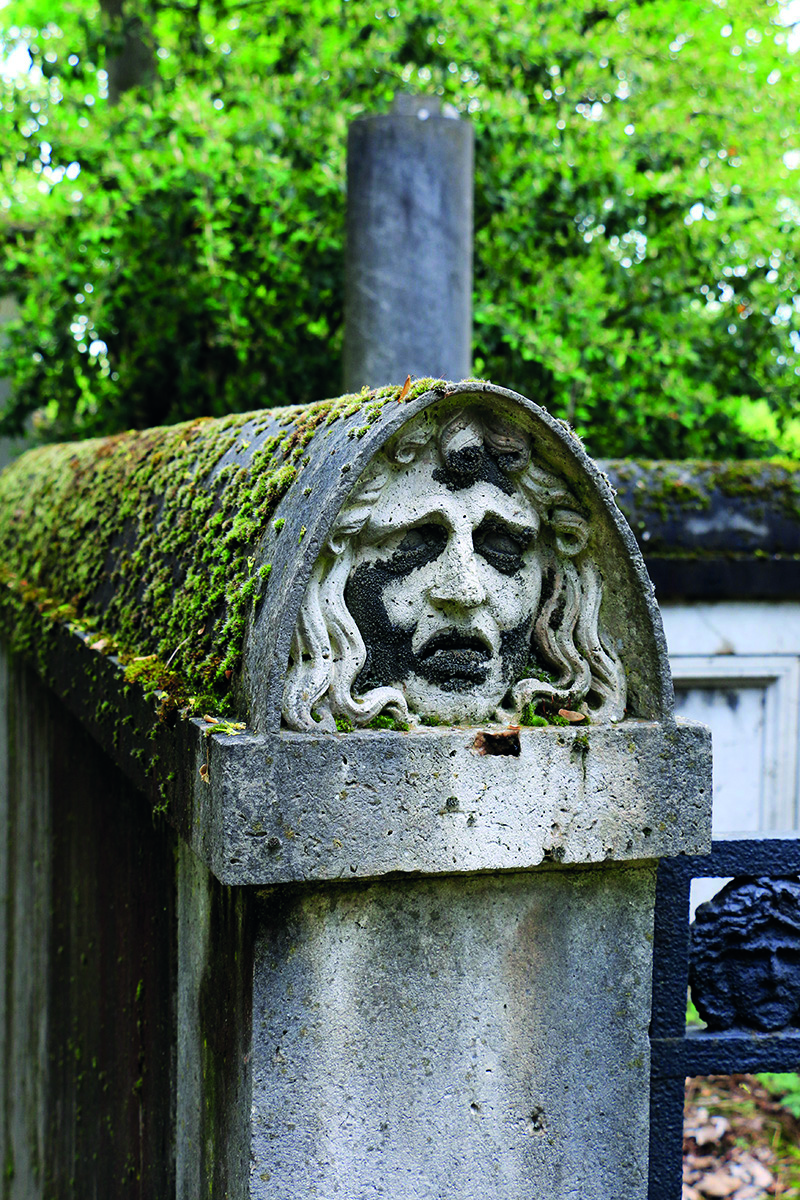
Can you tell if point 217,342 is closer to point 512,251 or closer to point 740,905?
point 512,251

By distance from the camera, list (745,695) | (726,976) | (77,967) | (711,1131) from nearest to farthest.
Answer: (726,976)
(77,967)
(745,695)
(711,1131)

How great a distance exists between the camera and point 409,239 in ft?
15.9

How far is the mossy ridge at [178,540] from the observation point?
1874 millimetres

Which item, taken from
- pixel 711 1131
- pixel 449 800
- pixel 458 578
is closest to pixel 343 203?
pixel 711 1131

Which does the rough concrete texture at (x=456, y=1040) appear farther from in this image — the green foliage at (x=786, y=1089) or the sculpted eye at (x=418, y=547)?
the green foliage at (x=786, y=1089)

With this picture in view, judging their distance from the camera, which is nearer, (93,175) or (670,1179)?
(670,1179)

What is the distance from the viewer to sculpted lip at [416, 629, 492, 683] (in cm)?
178

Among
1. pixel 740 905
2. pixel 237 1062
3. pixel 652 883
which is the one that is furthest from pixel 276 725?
pixel 740 905

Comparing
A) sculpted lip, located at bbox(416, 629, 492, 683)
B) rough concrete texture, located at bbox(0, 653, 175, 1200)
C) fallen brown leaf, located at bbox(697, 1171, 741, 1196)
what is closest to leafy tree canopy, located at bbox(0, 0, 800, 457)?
rough concrete texture, located at bbox(0, 653, 175, 1200)

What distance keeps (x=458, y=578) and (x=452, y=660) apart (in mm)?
125

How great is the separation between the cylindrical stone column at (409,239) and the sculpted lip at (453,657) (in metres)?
3.09

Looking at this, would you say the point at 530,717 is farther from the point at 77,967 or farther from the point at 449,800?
the point at 77,967

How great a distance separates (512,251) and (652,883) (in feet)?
16.7

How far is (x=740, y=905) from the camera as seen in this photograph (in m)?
2.11
